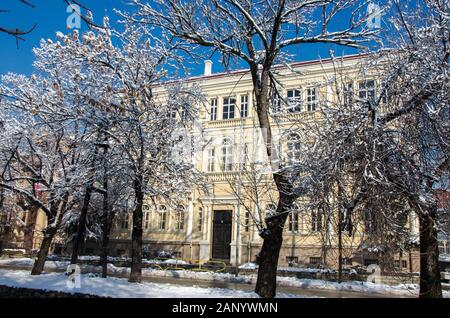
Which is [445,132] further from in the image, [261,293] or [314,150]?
[261,293]

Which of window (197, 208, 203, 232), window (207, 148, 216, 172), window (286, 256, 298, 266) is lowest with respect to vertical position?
window (286, 256, 298, 266)

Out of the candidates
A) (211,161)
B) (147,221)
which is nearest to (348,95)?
(211,161)

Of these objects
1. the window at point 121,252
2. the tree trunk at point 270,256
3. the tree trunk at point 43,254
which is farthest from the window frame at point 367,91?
the window at point 121,252

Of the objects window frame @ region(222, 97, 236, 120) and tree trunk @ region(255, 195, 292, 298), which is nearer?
tree trunk @ region(255, 195, 292, 298)

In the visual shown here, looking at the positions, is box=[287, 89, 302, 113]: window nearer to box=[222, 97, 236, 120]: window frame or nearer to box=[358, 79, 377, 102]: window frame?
box=[358, 79, 377, 102]: window frame

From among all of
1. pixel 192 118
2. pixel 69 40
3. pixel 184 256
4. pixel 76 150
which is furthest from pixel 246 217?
pixel 69 40

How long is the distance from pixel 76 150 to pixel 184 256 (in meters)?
16.0

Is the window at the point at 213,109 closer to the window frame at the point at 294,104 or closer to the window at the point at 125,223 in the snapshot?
the window at the point at 125,223

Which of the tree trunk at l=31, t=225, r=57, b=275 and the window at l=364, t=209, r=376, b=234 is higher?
the window at l=364, t=209, r=376, b=234

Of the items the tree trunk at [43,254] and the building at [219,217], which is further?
the building at [219,217]

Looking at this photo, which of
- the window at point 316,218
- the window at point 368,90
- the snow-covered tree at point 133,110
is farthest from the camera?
the snow-covered tree at point 133,110

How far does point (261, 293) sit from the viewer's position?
1130 centimetres

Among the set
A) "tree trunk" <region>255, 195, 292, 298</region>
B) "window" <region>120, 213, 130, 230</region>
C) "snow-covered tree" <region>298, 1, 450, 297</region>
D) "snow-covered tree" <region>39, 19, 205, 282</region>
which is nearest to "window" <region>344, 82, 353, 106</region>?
"snow-covered tree" <region>298, 1, 450, 297</region>

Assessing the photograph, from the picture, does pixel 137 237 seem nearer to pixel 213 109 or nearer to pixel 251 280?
pixel 251 280
